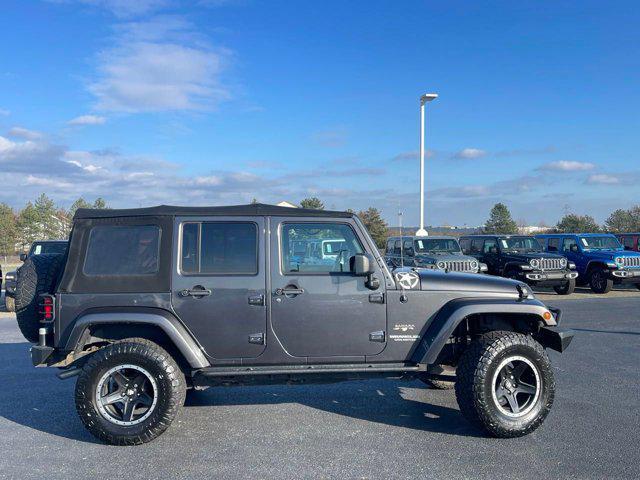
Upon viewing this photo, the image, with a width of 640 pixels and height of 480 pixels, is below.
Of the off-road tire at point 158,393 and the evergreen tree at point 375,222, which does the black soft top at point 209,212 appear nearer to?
the off-road tire at point 158,393

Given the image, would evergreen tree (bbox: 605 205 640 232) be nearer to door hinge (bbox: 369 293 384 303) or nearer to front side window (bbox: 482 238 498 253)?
front side window (bbox: 482 238 498 253)

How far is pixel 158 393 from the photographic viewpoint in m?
4.51

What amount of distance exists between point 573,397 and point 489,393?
1679 millimetres

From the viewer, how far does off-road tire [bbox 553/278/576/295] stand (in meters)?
15.9

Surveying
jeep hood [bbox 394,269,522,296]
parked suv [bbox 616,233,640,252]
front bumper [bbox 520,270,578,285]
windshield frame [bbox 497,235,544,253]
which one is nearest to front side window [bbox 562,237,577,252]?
windshield frame [bbox 497,235,544,253]

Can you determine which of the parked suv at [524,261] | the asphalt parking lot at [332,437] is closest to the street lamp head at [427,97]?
the parked suv at [524,261]

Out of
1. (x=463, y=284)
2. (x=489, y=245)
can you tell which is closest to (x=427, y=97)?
(x=489, y=245)

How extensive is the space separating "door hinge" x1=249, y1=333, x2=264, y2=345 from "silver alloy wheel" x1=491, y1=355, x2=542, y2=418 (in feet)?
6.59

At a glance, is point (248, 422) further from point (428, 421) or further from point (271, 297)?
point (428, 421)

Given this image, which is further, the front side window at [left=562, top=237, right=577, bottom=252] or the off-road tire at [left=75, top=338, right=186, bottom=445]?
the front side window at [left=562, top=237, right=577, bottom=252]

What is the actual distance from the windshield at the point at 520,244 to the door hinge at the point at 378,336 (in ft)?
45.6

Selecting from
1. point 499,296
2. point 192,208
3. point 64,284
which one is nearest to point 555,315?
point 499,296

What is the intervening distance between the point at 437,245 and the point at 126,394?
12.9 m

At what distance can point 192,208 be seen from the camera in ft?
15.8
